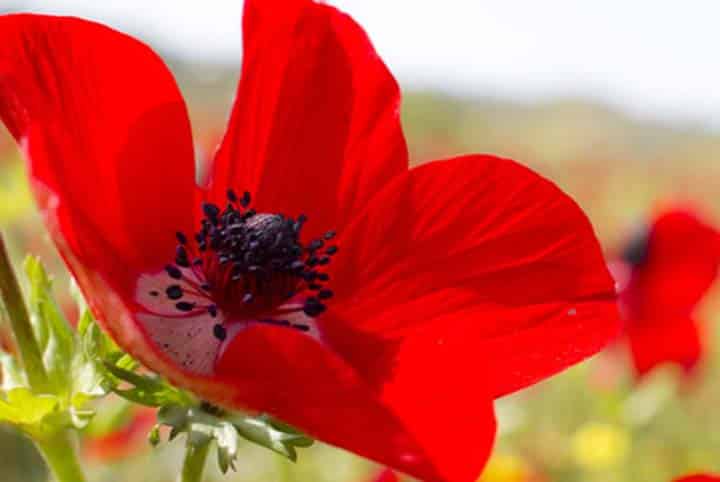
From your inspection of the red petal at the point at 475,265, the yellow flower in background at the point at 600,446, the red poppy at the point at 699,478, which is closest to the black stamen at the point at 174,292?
the red petal at the point at 475,265

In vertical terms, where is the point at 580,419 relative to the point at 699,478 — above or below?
below

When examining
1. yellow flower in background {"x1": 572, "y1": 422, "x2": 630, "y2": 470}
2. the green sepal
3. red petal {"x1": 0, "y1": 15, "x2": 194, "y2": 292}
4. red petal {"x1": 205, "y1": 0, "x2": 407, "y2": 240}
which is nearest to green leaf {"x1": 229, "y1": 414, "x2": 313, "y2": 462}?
the green sepal

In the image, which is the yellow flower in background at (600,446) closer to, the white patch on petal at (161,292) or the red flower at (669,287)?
the red flower at (669,287)

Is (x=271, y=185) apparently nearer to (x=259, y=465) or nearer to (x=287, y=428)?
(x=287, y=428)

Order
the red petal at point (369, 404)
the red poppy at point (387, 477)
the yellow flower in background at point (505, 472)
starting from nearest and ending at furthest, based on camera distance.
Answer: the red petal at point (369, 404) < the red poppy at point (387, 477) < the yellow flower in background at point (505, 472)

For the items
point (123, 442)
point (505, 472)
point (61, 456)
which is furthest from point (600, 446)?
point (61, 456)

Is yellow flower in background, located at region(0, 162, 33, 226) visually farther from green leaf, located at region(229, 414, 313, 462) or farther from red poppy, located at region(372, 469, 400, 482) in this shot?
green leaf, located at region(229, 414, 313, 462)

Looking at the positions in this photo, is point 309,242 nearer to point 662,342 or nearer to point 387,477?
point 387,477
